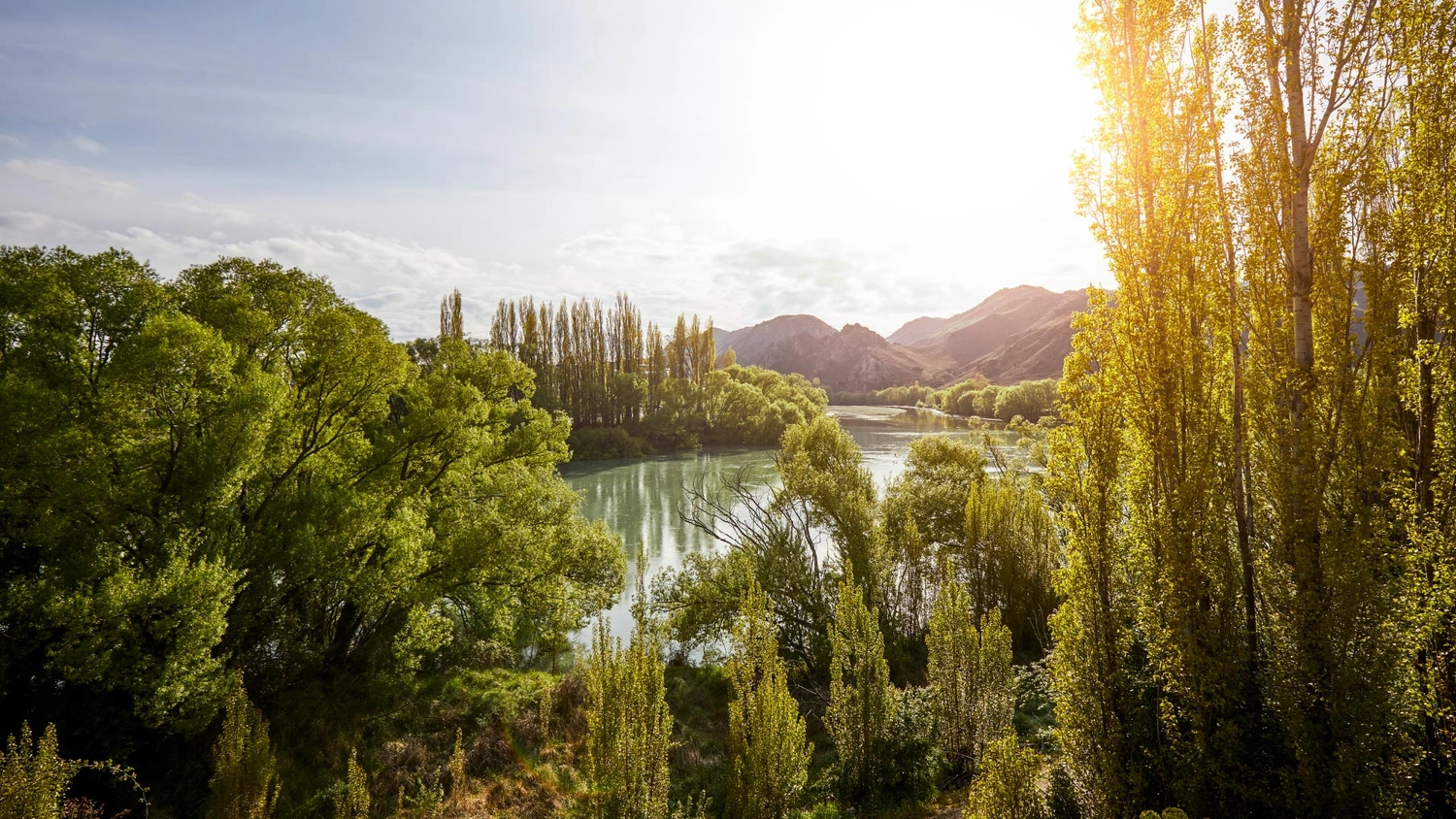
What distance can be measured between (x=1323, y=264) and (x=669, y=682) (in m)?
14.5

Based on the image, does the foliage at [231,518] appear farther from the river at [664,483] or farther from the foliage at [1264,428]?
the foliage at [1264,428]

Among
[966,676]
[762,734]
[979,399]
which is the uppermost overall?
[979,399]

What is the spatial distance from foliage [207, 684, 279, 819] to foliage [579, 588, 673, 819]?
18.3 feet

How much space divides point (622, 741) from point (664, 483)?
3489 centimetres

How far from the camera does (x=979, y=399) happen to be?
289ft

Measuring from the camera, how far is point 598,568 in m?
17.7

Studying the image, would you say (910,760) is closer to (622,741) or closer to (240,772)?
(622,741)

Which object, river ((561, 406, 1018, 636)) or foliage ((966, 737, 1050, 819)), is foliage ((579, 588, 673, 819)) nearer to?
foliage ((966, 737, 1050, 819))

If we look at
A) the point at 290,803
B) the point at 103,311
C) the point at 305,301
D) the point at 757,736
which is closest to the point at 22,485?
the point at 103,311

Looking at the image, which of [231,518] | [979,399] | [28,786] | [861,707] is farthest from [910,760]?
[979,399]

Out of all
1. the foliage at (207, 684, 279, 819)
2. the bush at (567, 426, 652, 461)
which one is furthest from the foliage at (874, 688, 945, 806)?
the bush at (567, 426, 652, 461)

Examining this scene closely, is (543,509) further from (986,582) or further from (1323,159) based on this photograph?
(1323,159)

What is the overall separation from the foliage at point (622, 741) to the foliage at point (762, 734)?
114 cm

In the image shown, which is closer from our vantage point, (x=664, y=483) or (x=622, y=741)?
(x=622, y=741)
